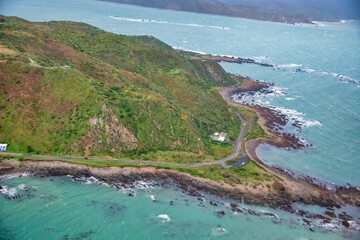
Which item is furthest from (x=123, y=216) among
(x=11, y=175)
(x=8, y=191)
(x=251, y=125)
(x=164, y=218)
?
(x=251, y=125)

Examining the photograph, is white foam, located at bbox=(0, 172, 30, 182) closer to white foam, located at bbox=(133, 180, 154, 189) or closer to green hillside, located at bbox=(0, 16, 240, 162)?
green hillside, located at bbox=(0, 16, 240, 162)

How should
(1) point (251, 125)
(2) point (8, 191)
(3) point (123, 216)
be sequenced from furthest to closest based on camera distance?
1. (1) point (251, 125)
2. (2) point (8, 191)
3. (3) point (123, 216)

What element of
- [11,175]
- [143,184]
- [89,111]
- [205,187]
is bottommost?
[205,187]

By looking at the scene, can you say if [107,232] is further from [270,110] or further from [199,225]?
[270,110]

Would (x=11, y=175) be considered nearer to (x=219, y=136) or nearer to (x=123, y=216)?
(x=123, y=216)

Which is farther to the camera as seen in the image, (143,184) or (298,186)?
(298,186)

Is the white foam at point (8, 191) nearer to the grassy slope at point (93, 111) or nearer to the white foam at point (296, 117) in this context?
the grassy slope at point (93, 111)
